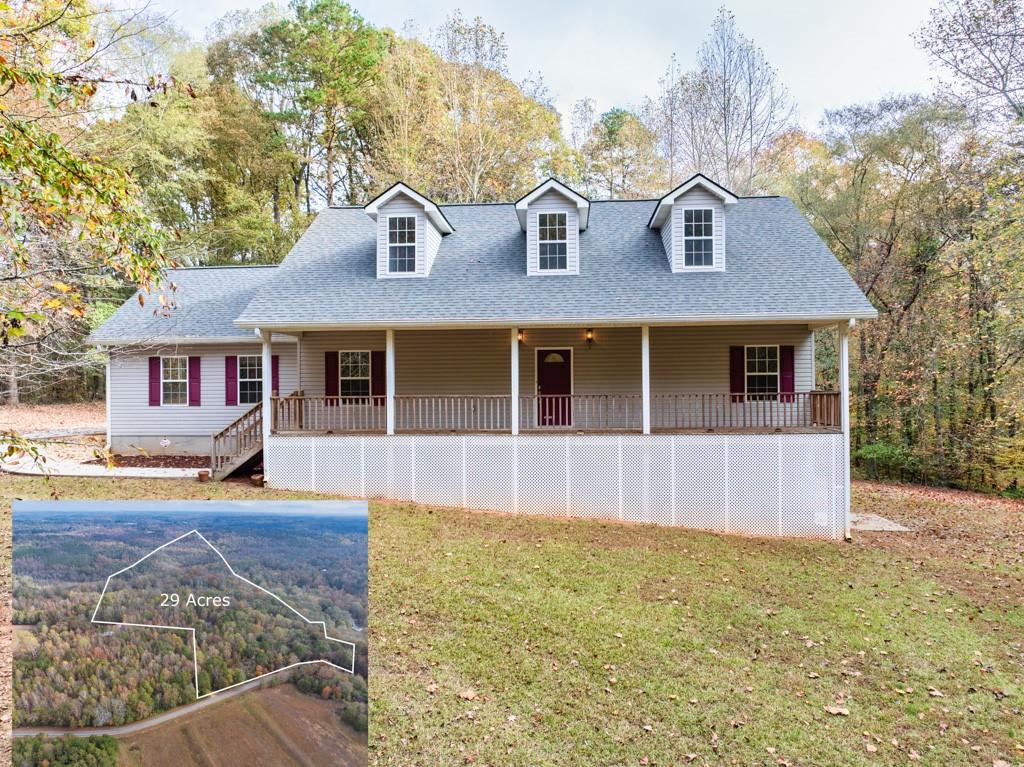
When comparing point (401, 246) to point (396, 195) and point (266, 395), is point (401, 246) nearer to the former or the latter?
point (396, 195)

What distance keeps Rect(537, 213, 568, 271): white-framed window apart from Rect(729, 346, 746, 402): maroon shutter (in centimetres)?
461

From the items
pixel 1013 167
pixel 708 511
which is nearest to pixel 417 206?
pixel 708 511

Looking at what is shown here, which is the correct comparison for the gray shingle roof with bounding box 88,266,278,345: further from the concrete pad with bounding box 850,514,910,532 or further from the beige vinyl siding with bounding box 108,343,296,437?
the concrete pad with bounding box 850,514,910,532

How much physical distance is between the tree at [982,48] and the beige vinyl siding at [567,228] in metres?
9.81

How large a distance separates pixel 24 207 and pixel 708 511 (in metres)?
11.2

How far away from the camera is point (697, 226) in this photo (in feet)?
44.3

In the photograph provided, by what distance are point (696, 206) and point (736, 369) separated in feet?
13.1

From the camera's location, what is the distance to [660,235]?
48.5 feet

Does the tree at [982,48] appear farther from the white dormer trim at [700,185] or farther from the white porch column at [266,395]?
the white porch column at [266,395]

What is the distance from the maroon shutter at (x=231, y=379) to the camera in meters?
15.7

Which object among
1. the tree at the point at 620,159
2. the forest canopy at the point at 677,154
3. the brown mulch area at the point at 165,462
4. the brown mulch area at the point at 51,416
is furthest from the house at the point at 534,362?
the tree at the point at 620,159

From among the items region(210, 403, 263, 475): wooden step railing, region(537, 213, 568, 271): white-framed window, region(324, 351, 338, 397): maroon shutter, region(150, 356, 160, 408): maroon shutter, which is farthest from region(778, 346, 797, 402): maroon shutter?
region(150, 356, 160, 408): maroon shutter

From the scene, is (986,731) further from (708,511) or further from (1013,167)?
(1013,167)

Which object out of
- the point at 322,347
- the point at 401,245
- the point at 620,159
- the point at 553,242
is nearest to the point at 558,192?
the point at 553,242
